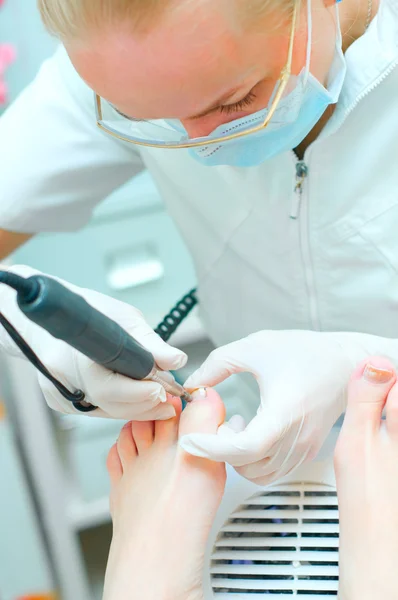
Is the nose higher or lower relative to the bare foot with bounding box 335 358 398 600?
higher

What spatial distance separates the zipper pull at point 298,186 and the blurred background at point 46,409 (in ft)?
2.15

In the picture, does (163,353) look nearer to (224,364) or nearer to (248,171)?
(224,364)

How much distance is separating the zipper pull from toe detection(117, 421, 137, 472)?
1.21ft

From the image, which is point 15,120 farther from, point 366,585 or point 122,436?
point 366,585

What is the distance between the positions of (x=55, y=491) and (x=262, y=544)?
0.88 metres

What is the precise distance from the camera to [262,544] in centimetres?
79

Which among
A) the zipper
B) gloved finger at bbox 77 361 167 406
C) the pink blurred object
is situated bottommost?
gloved finger at bbox 77 361 167 406

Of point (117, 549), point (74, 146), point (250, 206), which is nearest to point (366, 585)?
point (117, 549)

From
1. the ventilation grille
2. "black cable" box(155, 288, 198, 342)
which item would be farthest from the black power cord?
the ventilation grille

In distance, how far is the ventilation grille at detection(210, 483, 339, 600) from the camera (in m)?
0.77

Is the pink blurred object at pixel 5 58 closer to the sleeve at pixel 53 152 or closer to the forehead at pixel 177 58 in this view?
the sleeve at pixel 53 152

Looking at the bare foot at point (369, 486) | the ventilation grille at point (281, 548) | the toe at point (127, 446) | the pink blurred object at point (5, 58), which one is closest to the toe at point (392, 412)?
the bare foot at point (369, 486)

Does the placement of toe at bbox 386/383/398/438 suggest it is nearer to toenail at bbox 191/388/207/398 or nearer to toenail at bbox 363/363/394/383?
toenail at bbox 363/363/394/383

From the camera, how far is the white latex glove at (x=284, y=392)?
31.0 inches
